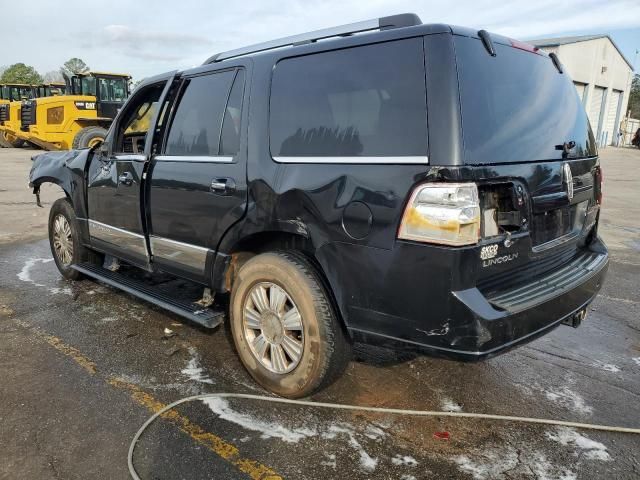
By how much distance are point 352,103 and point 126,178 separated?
7.49 feet

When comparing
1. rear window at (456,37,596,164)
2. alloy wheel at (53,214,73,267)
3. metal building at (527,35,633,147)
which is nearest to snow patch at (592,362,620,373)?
rear window at (456,37,596,164)

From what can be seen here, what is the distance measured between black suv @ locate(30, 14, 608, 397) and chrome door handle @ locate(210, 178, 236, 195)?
0.5 inches

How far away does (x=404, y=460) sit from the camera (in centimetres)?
258

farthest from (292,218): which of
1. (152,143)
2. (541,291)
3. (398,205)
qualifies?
(152,143)

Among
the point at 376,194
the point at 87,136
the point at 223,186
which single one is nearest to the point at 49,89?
the point at 87,136

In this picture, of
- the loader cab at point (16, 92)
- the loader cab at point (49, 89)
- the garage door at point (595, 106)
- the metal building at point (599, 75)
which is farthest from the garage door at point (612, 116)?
the loader cab at point (16, 92)

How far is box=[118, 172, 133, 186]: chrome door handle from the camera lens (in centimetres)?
413

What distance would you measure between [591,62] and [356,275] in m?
44.0

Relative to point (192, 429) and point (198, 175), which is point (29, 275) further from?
point (192, 429)

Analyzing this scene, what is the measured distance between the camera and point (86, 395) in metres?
3.19

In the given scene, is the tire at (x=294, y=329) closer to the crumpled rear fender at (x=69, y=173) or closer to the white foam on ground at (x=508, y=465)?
the white foam on ground at (x=508, y=465)

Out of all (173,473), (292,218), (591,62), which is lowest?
(173,473)

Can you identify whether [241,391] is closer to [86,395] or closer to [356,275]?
[86,395]

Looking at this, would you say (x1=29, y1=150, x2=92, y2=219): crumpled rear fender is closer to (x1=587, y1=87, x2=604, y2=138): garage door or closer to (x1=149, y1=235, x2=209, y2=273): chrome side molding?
(x1=149, y1=235, x2=209, y2=273): chrome side molding
